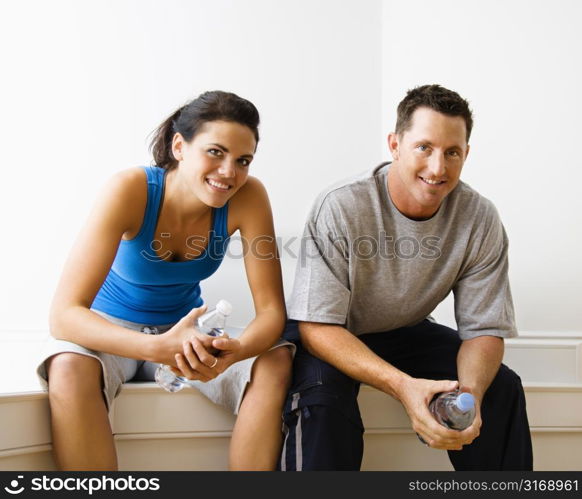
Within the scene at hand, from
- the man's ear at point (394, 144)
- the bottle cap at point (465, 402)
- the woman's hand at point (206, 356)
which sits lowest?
the bottle cap at point (465, 402)

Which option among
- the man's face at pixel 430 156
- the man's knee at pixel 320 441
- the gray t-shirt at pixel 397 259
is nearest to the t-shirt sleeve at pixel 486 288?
the gray t-shirt at pixel 397 259

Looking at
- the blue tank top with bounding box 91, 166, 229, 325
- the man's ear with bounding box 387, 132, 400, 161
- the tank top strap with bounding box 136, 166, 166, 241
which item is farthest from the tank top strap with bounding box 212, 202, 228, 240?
the man's ear with bounding box 387, 132, 400, 161

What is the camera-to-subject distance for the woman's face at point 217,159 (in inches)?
56.9

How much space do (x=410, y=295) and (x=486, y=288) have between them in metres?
0.17

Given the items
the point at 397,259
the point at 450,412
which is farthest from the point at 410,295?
the point at 450,412

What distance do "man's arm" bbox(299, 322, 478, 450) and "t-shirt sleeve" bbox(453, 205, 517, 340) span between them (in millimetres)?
264

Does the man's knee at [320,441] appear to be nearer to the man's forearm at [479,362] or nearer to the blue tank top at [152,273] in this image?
the man's forearm at [479,362]

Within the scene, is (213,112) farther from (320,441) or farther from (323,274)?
(320,441)

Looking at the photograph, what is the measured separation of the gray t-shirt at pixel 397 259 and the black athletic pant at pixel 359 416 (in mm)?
70

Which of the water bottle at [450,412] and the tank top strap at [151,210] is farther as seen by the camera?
the tank top strap at [151,210]

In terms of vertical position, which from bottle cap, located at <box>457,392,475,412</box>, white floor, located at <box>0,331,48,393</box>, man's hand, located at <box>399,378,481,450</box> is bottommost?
white floor, located at <box>0,331,48,393</box>

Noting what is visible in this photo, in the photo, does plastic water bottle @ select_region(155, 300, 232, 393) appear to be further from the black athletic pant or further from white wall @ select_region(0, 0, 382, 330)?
white wall @ select_region(0, 0, 382, 330)

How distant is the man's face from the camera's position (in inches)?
56.7

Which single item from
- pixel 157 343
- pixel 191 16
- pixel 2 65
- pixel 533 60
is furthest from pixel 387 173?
pixel 2 65
